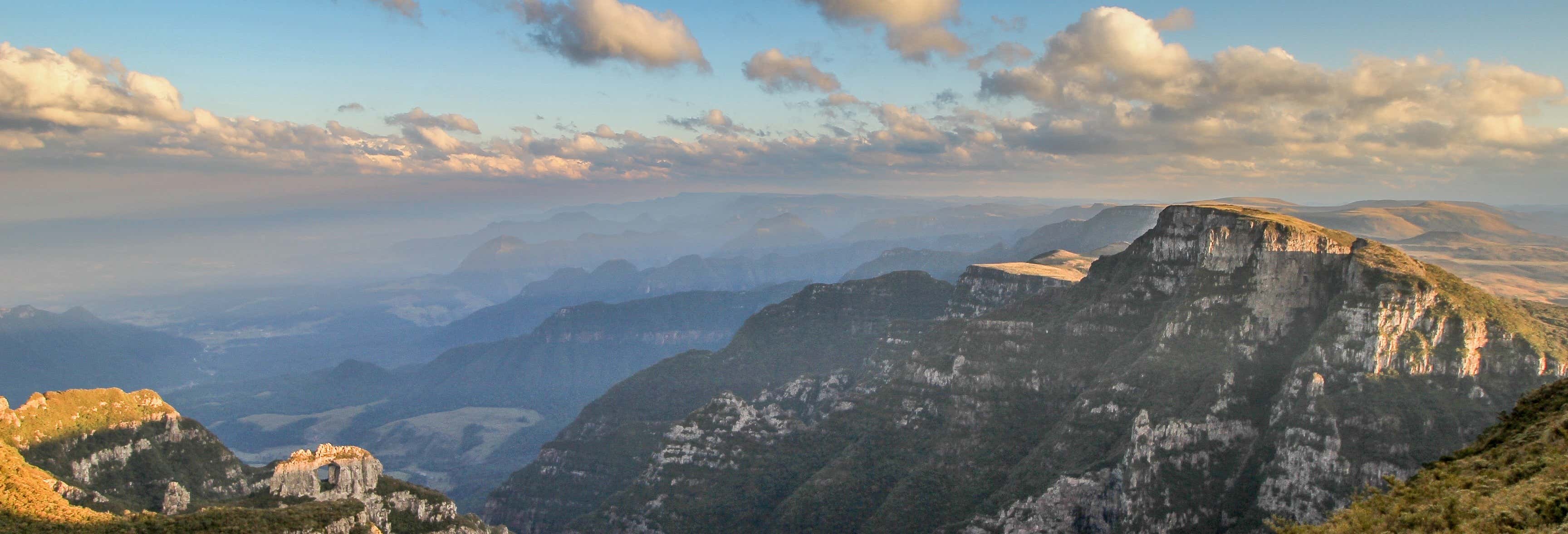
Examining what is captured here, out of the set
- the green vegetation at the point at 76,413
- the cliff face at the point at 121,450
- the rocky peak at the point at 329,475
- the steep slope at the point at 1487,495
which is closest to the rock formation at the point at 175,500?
the cliff face at the point at 121,450

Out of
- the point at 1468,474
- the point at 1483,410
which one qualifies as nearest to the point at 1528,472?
the point at 1468,474

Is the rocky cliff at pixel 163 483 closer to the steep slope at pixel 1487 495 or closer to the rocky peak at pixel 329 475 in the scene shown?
the rocky peak at pixel 329 475

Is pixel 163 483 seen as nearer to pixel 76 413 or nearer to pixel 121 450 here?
pixel 121 450

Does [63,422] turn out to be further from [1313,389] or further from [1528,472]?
[1313,389]

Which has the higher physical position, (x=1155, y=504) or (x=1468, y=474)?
(x=1468, y=474)

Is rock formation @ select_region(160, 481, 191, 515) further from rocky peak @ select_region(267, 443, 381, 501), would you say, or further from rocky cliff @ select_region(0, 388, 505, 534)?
rocky peak @ select_region(267, 443, 381, 501)

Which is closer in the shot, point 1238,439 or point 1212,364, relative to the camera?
point 1238,439

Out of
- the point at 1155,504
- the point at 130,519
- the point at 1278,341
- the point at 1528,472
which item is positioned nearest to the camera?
the point at 1528,472

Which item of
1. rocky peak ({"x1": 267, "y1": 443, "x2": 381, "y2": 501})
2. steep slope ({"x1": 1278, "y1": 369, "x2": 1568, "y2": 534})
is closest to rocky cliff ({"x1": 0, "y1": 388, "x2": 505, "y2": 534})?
rocky peak ({"x1": 267, "y1": 443, "x2": 381, "y2": 501})
